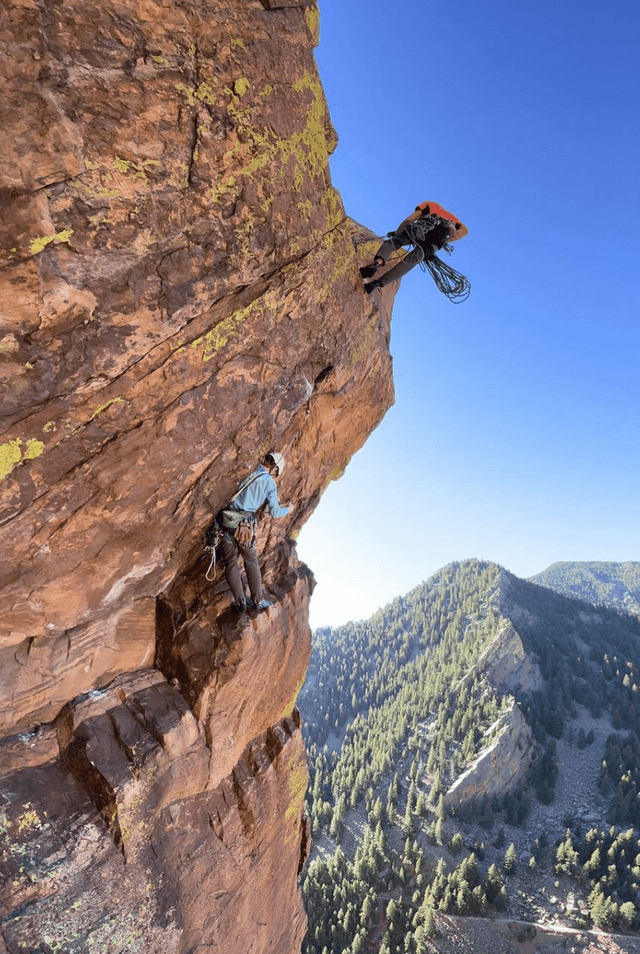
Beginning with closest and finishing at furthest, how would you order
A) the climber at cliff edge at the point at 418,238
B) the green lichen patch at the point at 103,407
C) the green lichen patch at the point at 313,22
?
the green lichen patch at the point at 103,407 < the green lichen patch at the point at 313,22 < the climber at cliff edge at the point at 418,238

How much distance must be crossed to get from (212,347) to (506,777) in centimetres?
12000

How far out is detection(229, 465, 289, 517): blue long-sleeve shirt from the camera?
25.0 feet

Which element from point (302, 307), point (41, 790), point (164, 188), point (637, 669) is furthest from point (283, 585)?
point (637, 669)

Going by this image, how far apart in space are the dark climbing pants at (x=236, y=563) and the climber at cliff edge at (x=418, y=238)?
579cm

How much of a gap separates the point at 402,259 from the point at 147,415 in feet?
21.1

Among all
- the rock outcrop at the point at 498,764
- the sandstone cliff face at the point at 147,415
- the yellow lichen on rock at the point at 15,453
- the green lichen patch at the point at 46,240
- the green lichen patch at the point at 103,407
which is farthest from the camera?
the rock outcrop at the point at 498,764

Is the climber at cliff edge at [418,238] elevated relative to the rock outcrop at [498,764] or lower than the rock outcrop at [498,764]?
elevated

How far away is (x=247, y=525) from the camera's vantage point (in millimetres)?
8180

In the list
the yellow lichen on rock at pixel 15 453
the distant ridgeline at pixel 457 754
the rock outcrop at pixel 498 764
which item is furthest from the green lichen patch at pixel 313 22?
the rock outcrop at pixel 498 764

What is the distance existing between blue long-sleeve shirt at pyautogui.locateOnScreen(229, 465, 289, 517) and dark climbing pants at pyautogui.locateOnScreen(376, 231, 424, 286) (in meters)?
4.79

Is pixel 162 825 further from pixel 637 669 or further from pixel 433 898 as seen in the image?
pixel 637 669

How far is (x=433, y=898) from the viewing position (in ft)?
197

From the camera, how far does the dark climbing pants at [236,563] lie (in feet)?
26.2

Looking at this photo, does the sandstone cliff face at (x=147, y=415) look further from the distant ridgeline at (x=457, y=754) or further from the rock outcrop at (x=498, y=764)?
the rock outcrop at (x=498, y=764)
